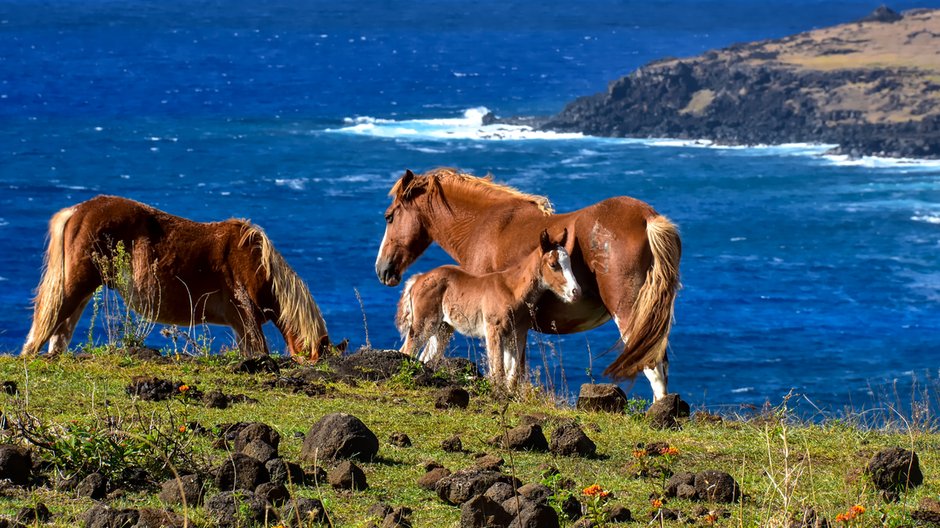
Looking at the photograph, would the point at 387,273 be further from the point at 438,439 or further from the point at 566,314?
the point at 438,439

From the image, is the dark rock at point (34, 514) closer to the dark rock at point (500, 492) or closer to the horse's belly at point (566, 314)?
the dark rock at point (500, 492)

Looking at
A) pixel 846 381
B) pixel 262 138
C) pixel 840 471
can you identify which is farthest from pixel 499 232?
pixel 262 138

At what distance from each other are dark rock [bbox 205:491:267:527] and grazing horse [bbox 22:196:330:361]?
19.4 ft

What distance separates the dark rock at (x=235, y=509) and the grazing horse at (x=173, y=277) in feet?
19.4

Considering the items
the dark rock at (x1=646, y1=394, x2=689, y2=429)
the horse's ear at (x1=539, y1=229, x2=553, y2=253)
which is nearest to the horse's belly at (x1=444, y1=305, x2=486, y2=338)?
the horse's ear at (x1=539, y1=229, x2=553, y2=253)

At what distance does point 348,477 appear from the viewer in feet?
22.8

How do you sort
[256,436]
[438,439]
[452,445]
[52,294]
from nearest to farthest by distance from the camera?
[256,436] → [452,445] → [438,439] → [52,294]

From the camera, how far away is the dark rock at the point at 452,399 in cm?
945

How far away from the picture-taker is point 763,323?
163 ft

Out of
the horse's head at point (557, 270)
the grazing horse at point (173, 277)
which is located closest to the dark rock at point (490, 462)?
the horse's head at point (557, 270)

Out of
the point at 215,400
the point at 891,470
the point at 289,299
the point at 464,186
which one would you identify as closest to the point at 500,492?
the point at 891,470

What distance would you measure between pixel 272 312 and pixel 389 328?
32807mm

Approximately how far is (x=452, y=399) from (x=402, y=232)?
447 centimetres

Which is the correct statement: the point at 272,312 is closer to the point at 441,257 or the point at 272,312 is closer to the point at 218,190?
the point at 441,257
